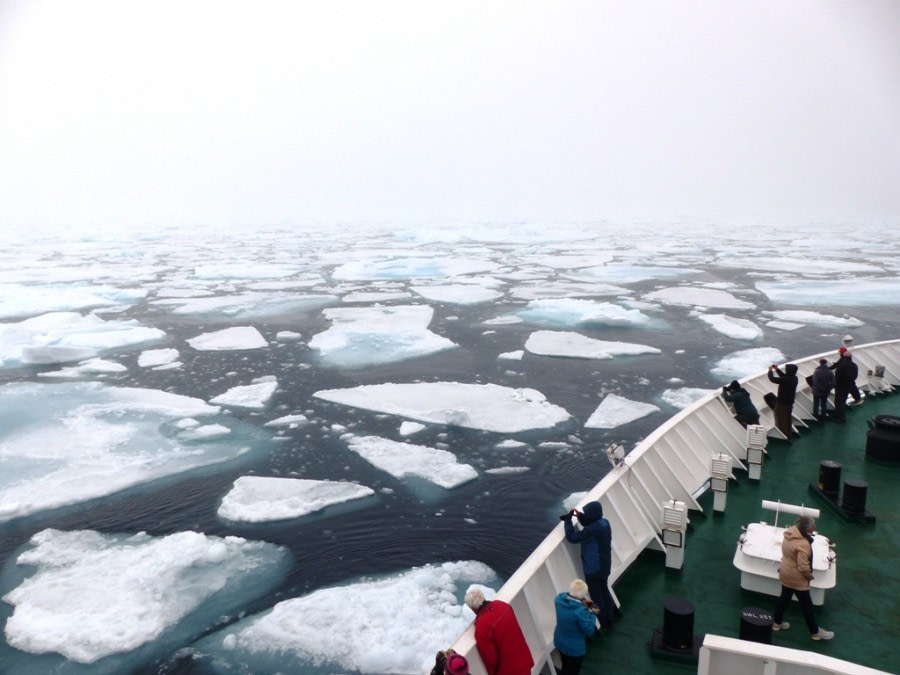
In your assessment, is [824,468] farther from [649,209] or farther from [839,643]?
[649,209]

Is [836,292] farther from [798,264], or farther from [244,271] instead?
[244,271]

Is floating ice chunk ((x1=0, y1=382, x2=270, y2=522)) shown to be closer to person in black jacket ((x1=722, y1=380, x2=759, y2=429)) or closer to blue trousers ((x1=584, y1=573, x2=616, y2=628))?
person in black jacket ((x1=722, y1=380, x2=759, y2=429))

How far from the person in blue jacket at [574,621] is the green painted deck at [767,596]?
0.35 meters

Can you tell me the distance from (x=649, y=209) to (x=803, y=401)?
89670 millimetres

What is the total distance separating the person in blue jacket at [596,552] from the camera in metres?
3.43

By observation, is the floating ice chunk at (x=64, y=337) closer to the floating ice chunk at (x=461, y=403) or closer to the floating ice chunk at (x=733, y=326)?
the floating ice chunk at (x=461, y=403)

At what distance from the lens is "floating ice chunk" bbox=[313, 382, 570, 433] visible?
8.62 metres

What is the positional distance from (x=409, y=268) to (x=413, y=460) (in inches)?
712

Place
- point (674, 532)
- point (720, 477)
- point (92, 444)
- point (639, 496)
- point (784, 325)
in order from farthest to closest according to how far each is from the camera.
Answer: point (784, 325) → point (92, 444) → point (720, 477) → point (639, 496) → point (674, 532)

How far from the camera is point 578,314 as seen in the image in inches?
599

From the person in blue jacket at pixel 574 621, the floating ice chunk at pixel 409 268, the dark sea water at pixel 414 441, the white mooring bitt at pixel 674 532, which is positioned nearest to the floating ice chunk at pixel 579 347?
the dark sea water at pixel 414 441

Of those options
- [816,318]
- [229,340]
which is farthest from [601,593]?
[816,318]

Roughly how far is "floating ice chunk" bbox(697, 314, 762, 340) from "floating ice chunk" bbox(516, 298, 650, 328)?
4.48ft

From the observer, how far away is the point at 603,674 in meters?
3.15
